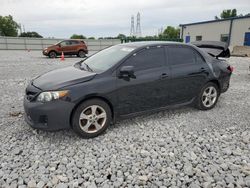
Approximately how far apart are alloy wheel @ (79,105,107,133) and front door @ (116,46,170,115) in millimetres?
325

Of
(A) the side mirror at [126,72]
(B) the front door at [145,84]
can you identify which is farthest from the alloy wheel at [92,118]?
(A) the side mirror at [126,72]

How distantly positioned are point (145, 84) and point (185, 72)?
100cm

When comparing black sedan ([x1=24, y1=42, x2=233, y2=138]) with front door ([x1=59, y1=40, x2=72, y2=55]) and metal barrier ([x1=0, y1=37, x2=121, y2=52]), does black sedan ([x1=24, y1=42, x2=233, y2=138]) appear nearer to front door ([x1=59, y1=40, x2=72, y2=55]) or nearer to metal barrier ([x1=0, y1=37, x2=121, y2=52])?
front door ([x1=59, y1=40, x2=72, y2=55])

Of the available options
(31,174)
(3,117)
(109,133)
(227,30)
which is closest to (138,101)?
(109,133)

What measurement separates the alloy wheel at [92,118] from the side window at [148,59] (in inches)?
38.0

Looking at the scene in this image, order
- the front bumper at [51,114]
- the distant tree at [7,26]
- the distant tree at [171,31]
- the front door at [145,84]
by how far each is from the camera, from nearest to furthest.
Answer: the front bumper at [51,114] < the front door at [145,84] < the distant tree at [7,26] < the distant tree at [171,31]

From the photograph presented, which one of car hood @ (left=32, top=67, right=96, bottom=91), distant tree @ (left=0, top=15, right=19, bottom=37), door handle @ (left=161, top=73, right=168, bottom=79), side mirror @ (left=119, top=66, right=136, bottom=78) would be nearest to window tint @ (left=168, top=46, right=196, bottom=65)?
door handle @ (left=161, top=73, right=168, bottom=79)

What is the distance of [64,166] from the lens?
8.85 ft

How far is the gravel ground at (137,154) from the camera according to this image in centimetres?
247

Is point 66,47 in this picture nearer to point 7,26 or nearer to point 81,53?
point 81,53

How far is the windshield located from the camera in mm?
3666

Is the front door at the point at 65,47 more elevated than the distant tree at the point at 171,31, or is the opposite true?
the distant tree at the point at 171,31

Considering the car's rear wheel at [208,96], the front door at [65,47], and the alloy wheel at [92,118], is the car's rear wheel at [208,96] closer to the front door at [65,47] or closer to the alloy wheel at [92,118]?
the alloy wheel at [92,118]

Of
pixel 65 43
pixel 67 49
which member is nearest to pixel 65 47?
pixel 67 49
